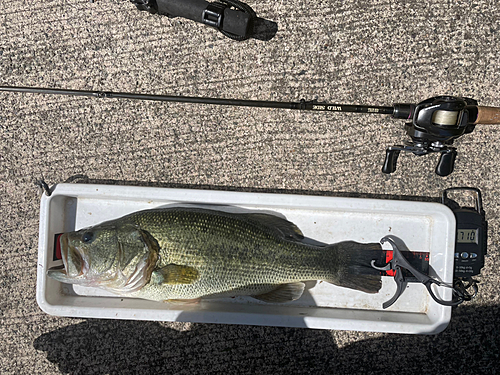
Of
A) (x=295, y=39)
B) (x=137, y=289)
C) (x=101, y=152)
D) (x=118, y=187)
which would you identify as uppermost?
(x=295, y=39)

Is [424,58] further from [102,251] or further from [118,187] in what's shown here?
[102,251]

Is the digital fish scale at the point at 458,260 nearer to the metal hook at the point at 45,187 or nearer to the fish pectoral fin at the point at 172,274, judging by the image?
the fish pectoral fin at the point at 172,274

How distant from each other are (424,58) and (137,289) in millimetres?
2185

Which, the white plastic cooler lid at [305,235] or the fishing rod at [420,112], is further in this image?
the white plastic cooler lid at [305,235]

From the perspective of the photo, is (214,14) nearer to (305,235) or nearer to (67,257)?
(305,235)

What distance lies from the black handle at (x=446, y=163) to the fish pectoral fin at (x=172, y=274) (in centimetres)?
155

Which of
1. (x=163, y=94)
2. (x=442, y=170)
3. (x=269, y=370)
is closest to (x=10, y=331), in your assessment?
(x=269, y=370)

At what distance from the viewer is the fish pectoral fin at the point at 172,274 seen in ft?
5.54

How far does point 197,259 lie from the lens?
1.71m

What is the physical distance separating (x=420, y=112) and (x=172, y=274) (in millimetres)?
1602

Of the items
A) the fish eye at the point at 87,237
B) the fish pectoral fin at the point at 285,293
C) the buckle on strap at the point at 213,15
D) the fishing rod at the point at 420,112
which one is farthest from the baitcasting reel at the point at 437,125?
Answer: the fish eye at the point at 87,237

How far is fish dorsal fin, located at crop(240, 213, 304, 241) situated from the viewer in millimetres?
1877

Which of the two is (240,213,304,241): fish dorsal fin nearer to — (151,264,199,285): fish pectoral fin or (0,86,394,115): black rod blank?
(151,264,199,285): fish pectoral fin

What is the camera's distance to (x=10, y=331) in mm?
2111
